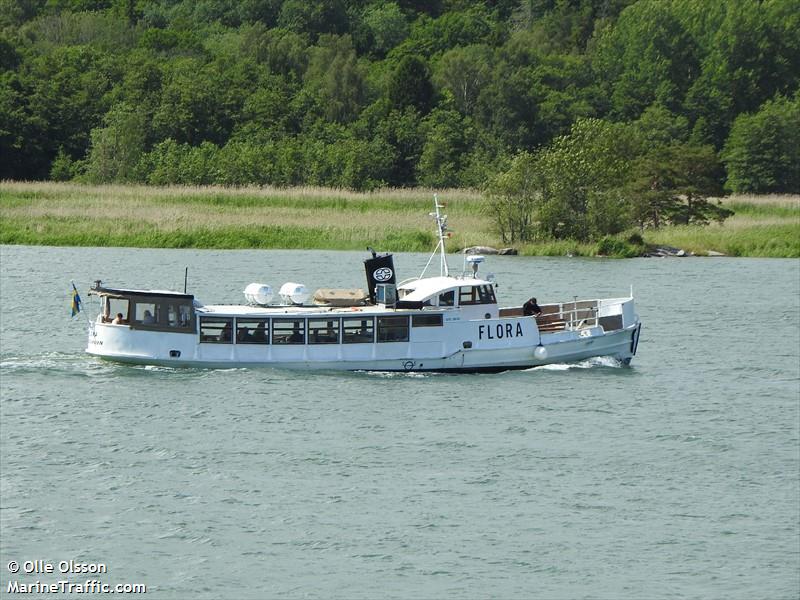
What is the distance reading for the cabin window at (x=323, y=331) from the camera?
46844 millimetres

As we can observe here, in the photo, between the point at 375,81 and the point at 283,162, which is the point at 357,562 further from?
the point at 375,81

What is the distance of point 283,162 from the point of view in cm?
11175

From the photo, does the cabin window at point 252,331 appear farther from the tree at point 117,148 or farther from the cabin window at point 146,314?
the tree at point 117,148

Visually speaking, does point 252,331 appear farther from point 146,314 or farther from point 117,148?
point 117,148

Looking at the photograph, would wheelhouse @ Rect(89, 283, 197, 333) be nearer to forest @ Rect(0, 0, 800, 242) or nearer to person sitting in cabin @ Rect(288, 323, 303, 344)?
person sitting in cabin @ Rect(288, 323, 303, 344)

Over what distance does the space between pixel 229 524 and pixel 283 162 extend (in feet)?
267

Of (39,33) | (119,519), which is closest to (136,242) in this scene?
(119,519)

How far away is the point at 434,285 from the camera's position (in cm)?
4775

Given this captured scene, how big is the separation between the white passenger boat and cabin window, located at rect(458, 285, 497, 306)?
33 millimetres

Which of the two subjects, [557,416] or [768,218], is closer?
[557,416]

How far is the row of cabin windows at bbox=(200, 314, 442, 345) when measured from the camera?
46.8m

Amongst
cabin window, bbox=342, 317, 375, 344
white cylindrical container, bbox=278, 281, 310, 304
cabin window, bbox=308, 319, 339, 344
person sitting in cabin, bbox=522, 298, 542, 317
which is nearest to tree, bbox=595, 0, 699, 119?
person sitting in cabin, bbox=522, 298, 542, 317

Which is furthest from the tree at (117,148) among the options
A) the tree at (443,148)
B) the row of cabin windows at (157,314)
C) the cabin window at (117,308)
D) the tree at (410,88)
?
the row of cabin windows at (157,314)

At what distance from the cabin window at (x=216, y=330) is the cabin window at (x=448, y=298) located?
267 inches
